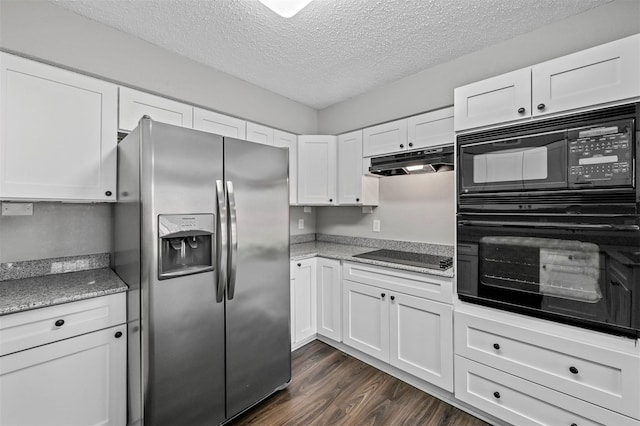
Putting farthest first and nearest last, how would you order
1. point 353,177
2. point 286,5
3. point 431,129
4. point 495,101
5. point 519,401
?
point 353,177 < point 431,129 < point 495,101 < point 519,401 < point 286,5

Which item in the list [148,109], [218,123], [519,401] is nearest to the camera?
[519,401]

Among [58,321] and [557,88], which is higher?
[557,88]

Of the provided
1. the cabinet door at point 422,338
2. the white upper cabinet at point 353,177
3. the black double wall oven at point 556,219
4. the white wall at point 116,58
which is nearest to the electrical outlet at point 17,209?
the white wall at point 116,58

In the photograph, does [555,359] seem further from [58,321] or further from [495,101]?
[58,321]

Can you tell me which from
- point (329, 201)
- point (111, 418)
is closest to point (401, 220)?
point (329, 201)

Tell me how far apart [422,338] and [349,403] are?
70cm

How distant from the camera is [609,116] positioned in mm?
1401

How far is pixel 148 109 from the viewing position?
2072 millimetres

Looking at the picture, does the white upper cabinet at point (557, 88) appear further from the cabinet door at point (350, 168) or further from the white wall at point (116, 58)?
the white wall at point (116, 58)

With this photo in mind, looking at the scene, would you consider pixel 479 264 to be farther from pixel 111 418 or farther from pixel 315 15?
pixel 111 418

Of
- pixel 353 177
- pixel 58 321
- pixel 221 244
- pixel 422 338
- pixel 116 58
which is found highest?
pixel 116 58

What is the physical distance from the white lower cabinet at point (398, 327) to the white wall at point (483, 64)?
1562 mm

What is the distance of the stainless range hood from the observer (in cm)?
227

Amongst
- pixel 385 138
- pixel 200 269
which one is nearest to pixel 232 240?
pixel 200 269
